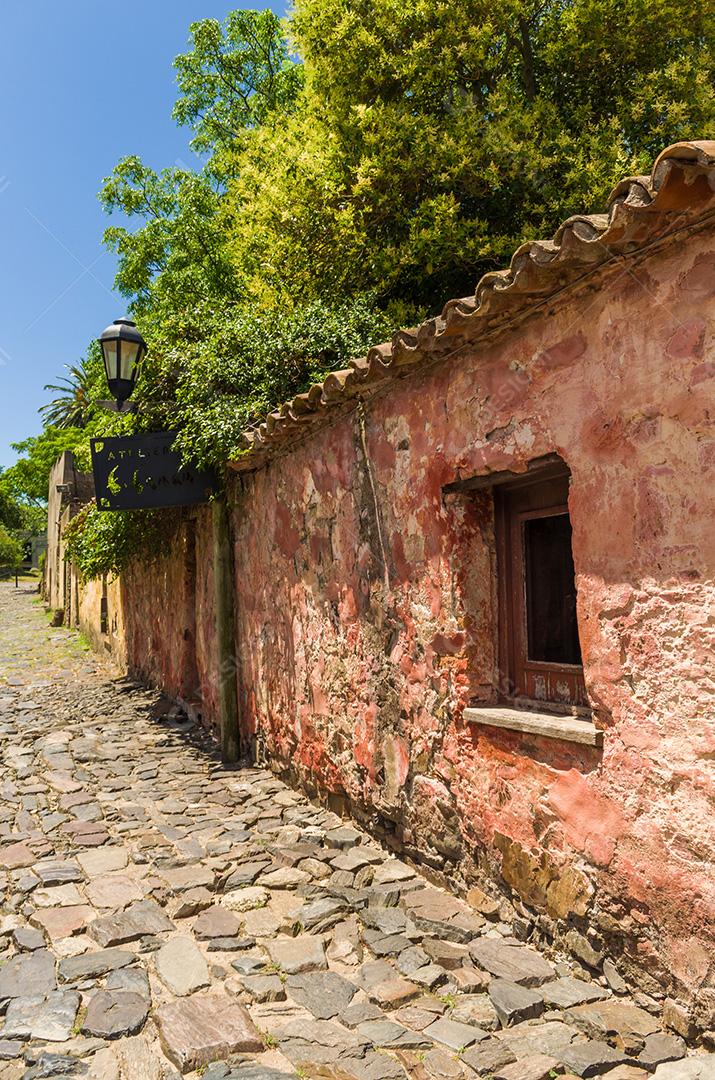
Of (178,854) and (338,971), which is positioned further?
(178,854)

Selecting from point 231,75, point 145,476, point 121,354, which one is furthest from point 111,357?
point 231,75

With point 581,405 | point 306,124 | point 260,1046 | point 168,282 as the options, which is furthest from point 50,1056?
point 168,282

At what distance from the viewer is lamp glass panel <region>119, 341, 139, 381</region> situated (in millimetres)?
7184

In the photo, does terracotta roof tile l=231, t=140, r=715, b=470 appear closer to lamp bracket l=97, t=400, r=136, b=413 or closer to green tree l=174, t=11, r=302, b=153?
lamp bracket l=97, t=400, r=136, b=413

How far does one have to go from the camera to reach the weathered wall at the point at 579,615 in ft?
9.26

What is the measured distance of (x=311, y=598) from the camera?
19.2 ft

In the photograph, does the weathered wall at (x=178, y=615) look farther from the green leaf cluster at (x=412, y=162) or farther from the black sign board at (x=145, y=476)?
the green leaf cluster at (x=412, y=162)

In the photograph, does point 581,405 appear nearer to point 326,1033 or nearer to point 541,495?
point 541,495

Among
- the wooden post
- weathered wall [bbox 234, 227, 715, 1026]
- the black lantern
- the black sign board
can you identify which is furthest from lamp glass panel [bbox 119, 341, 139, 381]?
weathered wall [bbox 234, 227, 715, 1026]

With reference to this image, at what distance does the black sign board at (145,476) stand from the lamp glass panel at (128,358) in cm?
57

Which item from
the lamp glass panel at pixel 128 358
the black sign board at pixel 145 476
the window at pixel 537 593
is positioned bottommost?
the window at pixel 537 593

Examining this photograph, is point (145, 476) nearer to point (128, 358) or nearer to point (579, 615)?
point (128, 358)

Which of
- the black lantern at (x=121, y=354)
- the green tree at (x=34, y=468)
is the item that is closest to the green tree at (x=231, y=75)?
the black lantern at (x=121, y=354)

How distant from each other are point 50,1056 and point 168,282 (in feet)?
45.4
